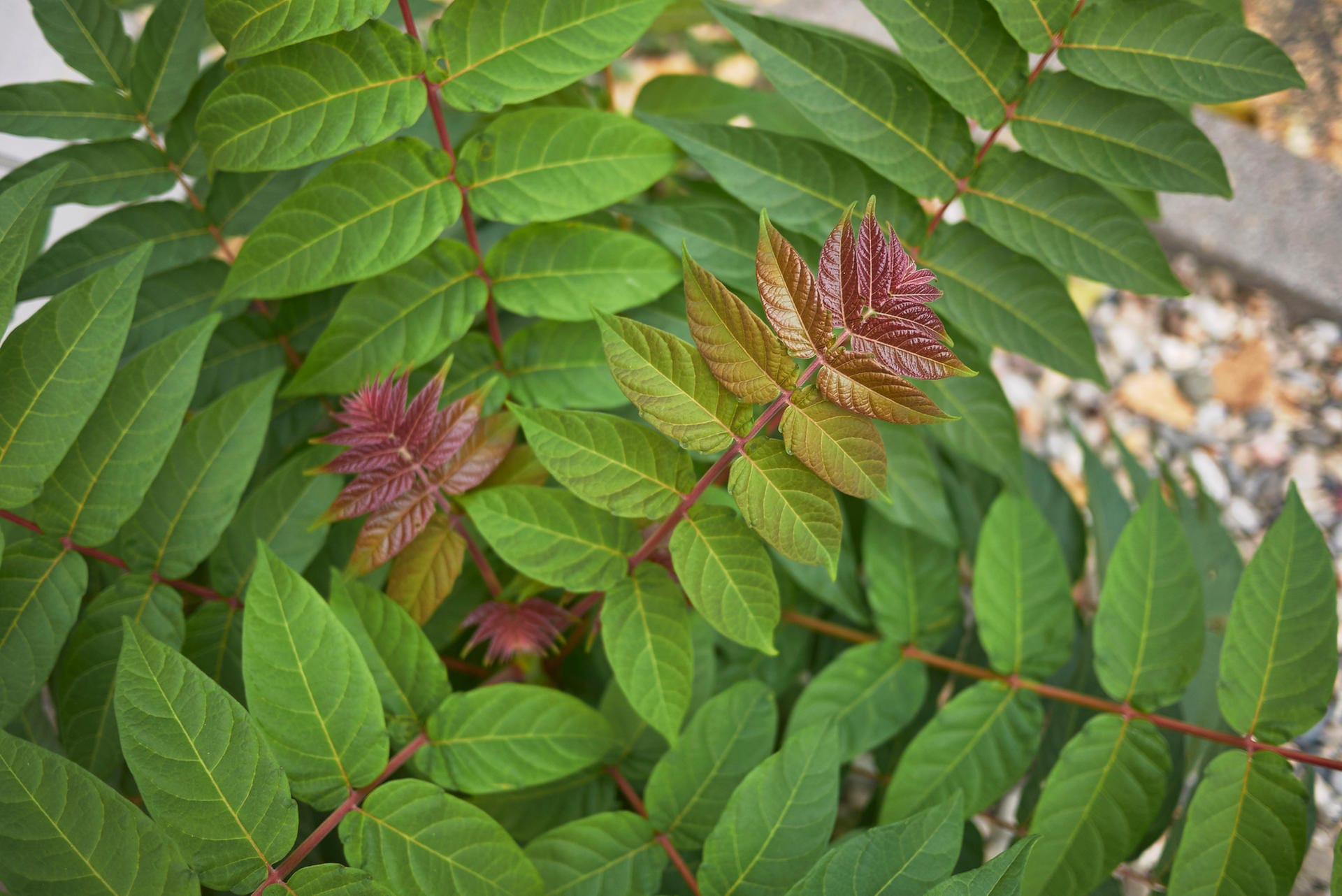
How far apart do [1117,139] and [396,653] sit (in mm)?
858

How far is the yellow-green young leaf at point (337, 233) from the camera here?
2.61ft

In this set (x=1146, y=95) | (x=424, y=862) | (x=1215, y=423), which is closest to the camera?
(x=424, y=862)

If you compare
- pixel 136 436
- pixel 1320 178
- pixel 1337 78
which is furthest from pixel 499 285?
pixel 1337 78

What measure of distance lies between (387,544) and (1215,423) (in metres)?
2.01

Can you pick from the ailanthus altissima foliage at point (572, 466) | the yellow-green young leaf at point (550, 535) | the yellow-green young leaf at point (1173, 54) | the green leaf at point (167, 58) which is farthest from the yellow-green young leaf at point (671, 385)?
the green leaf at point (167, 58)

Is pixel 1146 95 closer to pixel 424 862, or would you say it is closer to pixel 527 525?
pixel 527 525

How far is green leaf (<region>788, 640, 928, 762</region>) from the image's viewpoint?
0.99m

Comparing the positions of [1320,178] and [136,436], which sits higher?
[1320,178]

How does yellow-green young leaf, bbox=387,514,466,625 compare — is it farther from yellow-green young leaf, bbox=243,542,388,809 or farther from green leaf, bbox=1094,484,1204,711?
green leaf, bbox=1094,484,1204,711

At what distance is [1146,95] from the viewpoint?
2.70 ft

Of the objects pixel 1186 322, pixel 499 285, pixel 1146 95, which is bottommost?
pixel 1186 322

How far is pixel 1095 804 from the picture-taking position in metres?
0.86

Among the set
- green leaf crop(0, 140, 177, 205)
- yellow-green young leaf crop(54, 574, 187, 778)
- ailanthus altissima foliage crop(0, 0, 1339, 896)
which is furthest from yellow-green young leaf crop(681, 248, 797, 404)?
green leaf crop(0, 140, 177, 205)

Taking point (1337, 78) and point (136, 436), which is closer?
point (136, 436)
